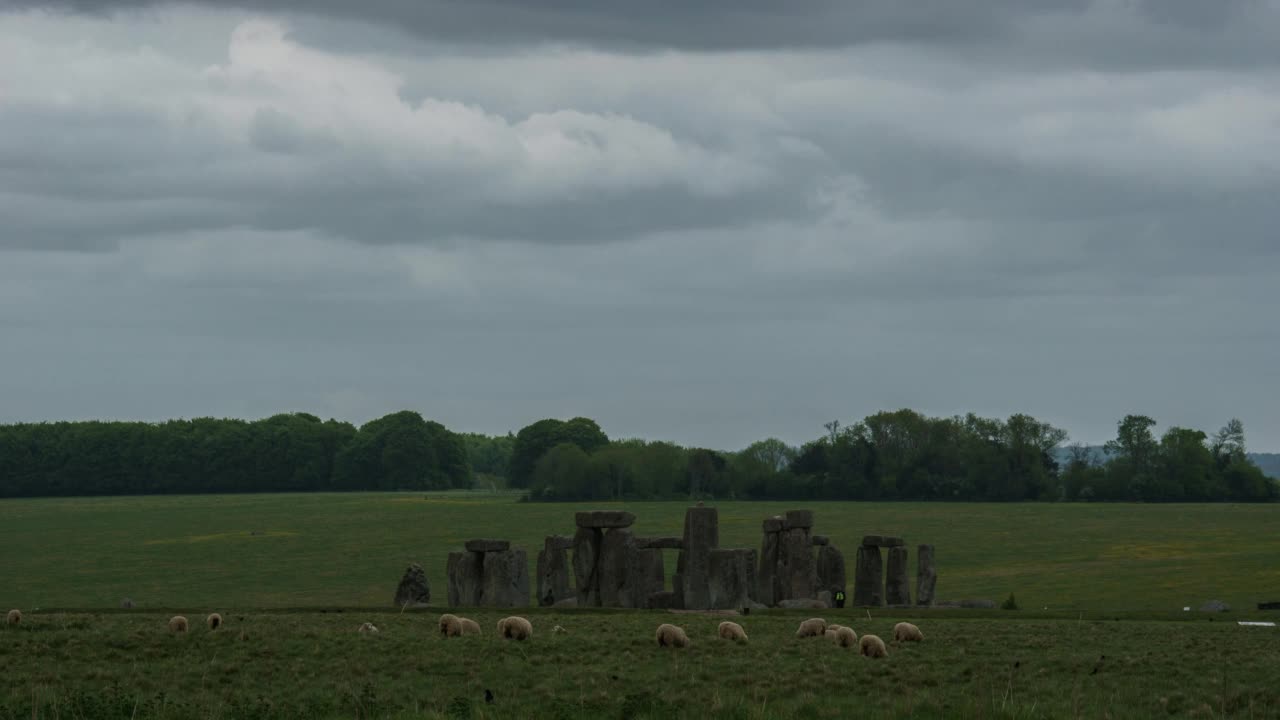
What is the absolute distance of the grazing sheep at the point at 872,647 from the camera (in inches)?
911

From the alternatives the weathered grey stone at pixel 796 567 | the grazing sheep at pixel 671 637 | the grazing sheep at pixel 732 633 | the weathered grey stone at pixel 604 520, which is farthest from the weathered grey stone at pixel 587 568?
the grazing sheep at pixel 671 637

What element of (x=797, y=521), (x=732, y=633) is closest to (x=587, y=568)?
(x=797, y=521)

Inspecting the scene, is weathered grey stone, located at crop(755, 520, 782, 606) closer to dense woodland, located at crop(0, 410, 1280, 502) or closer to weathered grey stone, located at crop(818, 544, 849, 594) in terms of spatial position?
weathered grey stone, located at crop(818, 544, 849, 594)

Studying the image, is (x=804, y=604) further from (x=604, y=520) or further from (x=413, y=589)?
(x=413, y=589)

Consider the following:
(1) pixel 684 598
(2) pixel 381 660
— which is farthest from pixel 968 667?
(1) pixel 684 598

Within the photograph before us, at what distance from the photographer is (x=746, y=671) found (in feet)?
71.5

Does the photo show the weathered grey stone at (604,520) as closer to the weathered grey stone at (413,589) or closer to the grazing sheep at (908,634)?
the weathered grey stone at (413,589)

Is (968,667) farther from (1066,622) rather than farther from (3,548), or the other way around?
(3,548)

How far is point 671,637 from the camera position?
24.6 metres

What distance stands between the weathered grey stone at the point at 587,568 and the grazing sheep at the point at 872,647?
18002 millimetres

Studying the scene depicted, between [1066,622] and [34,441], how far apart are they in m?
175

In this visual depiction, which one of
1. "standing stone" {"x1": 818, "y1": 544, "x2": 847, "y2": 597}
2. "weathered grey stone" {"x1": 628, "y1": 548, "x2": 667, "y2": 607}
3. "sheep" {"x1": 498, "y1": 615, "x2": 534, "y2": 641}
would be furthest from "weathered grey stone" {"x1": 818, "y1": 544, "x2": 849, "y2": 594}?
"sheep" {"x1": 498, "y1": 615, "x2": 534, "y2": 641}

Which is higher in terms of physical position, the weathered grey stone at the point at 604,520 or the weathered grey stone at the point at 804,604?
the weathered grey stone at the point at 604,520

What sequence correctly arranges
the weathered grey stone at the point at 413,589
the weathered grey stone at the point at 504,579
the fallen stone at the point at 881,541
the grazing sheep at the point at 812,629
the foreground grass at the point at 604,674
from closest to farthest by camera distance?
the foreground grass at the point at 604,674
the grazing sheep at the point at 812,629
the weathered grey stone at the point at 504,579
the weathered grey stone at the point at 413,589
the fallen stone at the point at 881,541
